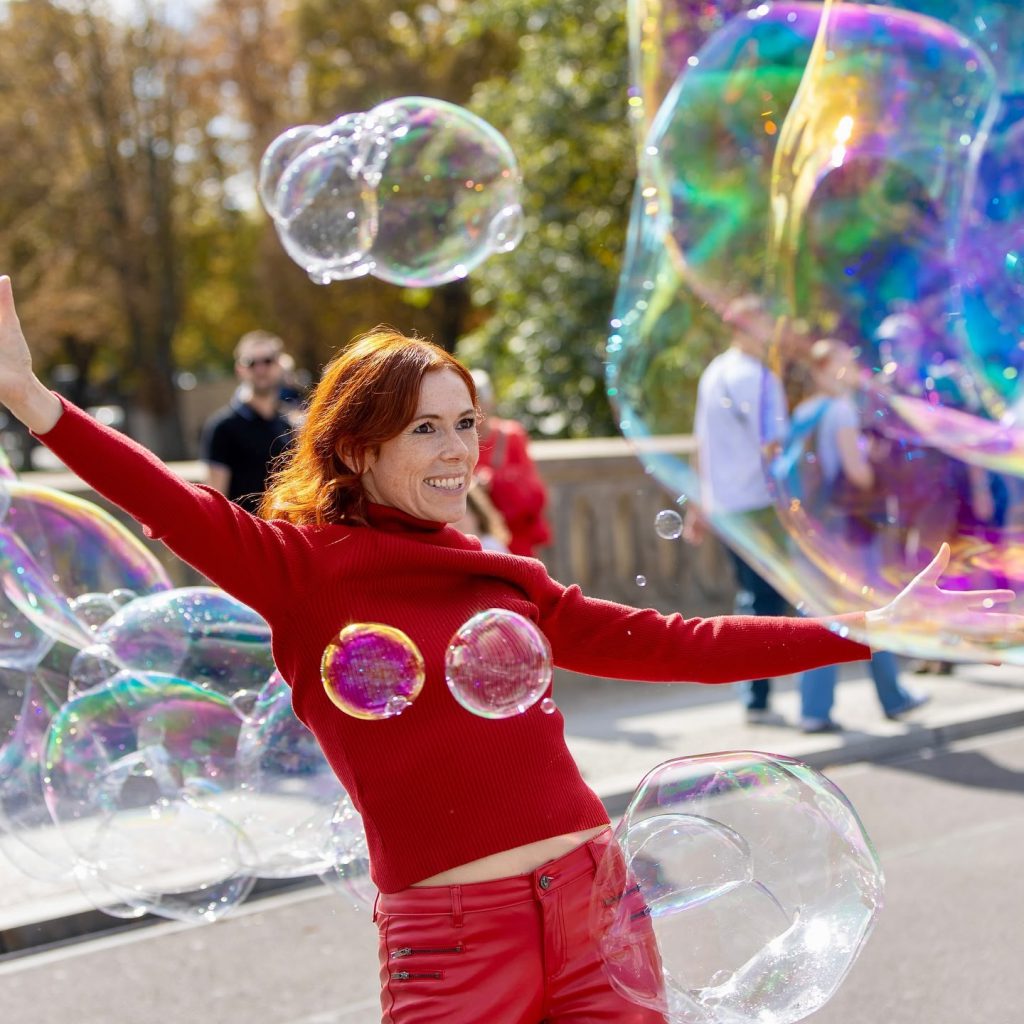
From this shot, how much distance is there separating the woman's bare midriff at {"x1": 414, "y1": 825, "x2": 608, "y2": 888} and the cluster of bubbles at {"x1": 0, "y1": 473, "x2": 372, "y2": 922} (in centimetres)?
108

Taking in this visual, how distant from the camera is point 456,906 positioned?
210cm

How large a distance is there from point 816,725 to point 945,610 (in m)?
4.77

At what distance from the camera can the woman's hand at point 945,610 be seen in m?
2.50

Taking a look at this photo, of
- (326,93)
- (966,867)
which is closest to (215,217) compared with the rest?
(326,93)

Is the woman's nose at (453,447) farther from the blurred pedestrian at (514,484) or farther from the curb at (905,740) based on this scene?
the curb at (905,740)

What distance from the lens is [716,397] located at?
19.5 ft

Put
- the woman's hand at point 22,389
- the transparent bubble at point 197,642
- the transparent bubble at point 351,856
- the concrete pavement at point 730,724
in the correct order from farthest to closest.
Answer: the concrete pavement at point 730,724 < the transparent bubble at point 197,642 < the transparent bubble at point 351,856 < the woman's hand at point 22,389

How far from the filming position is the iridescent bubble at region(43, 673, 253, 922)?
11.3ft

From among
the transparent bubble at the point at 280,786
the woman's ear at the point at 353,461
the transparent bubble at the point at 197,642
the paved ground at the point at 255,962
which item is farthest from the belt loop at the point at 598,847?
the transparent bubble at the point at 197,642

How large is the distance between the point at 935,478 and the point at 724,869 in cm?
177

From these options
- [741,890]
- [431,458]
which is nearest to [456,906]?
[741,890]

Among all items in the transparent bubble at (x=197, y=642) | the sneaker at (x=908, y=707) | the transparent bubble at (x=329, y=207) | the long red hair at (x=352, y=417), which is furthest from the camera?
the sneaker at (x=908, y=707)

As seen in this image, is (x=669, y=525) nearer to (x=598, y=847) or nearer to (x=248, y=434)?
(x=598, y=847)

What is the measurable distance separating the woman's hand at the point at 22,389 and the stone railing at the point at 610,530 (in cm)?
661
